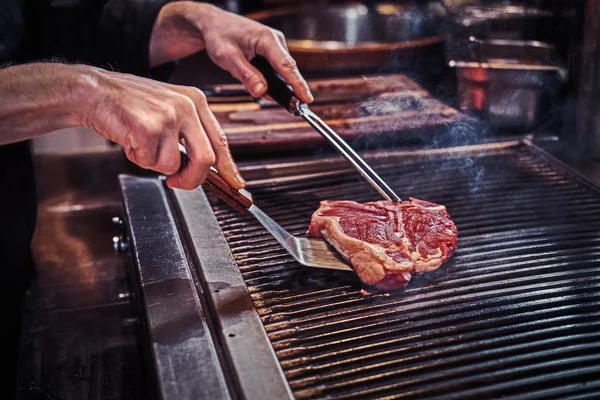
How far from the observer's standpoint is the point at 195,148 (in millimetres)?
1997

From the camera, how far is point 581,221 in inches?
108

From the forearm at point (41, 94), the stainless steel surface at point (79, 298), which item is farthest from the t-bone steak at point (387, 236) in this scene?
the forearm at point (41, 94)

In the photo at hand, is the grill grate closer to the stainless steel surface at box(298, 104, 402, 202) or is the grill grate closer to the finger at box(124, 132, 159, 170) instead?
the stainless steel surface at box(298, 104, 402, 202)

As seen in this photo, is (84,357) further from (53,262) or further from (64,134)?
(64,134)

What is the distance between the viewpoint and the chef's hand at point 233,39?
3.02 metres

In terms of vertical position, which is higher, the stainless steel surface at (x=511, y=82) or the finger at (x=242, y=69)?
the finger at (x=242, y=69)

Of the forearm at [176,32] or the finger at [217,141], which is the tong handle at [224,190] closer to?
the finger at [217,141]

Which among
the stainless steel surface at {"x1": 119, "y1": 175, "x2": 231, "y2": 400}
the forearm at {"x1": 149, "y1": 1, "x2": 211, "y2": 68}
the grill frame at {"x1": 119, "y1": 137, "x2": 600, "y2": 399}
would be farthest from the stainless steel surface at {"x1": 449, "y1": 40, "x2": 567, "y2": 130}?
the stainless steel surface at {"x1": 119, "y1": 175, "x2": 231, "y2": 400}

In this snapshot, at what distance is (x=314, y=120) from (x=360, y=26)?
116 inches

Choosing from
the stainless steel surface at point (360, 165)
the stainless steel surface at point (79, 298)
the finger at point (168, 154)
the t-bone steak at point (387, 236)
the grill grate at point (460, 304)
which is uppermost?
the finger at point (168, 154)

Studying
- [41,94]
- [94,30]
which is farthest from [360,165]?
[94,30]

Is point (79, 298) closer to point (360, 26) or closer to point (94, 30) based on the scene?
point (94, 30)

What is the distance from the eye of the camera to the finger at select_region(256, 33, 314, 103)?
3.01 meters

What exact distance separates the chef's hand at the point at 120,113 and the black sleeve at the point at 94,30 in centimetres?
154
